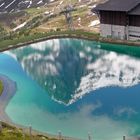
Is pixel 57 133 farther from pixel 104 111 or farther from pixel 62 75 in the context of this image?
pixel 62 75

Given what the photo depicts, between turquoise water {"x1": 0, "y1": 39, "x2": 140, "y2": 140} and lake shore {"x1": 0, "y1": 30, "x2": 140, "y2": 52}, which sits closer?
turquoise water {"x1": 0, "y1": 39, "x2": 140, "y2": 140}

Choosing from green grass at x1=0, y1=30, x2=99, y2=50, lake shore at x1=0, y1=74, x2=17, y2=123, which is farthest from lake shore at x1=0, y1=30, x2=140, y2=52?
lake shore at x1=0, y1=74, x2=17, y2=123

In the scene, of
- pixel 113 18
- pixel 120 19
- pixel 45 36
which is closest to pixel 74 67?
pixel 120 19

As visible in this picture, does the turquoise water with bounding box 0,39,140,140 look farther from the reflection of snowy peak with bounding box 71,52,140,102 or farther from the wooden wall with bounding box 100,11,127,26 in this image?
the wooden wall with bounding box 100,11,127,26

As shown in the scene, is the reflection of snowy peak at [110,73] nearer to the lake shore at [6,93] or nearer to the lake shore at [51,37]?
the lake shore at [6,93]

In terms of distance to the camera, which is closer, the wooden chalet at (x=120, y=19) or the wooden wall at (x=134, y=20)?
the wooden wall at (x=134, y=20)

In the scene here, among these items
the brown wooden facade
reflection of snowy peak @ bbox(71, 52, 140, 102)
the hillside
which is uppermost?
the hillside

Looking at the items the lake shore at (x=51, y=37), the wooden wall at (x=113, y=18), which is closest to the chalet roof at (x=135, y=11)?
the wooden wall at (x=113, y=18)

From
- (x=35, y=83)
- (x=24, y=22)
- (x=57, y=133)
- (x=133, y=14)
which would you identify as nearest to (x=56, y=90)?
(x=35, y=83)

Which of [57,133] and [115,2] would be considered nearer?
[57,133]
